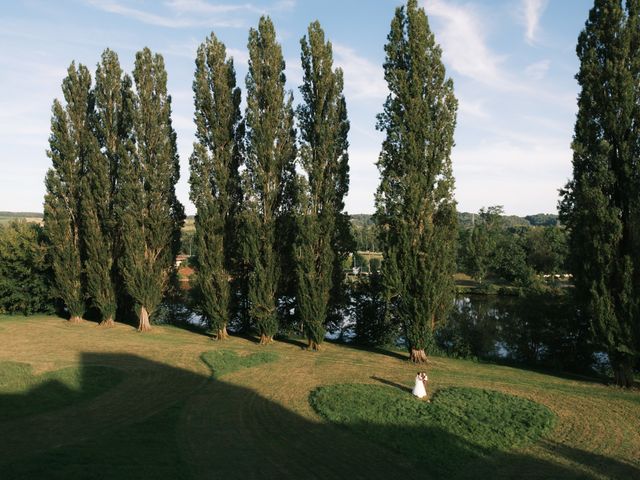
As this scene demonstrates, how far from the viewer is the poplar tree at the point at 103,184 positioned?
1291 inches

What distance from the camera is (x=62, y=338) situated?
91.9 feet

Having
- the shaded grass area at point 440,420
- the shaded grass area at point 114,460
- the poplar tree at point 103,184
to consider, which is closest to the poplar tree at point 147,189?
the poplar tree at point 103,184

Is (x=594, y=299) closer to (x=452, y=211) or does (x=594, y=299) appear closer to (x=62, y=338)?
(x=452, y=211)

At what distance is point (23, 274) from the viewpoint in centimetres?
3700

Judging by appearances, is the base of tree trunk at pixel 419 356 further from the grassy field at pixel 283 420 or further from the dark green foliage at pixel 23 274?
the dark green foliage at pixel 23 274

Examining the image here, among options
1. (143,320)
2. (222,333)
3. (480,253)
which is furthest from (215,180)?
(480,253)

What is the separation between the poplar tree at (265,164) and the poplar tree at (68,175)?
13.9 meters

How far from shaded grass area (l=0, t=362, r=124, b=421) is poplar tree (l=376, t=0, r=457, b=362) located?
13.4 m

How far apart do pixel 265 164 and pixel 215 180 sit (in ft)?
11.5

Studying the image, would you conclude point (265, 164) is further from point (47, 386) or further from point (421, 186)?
point (47, 386)

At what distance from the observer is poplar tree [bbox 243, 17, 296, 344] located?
1053 inches

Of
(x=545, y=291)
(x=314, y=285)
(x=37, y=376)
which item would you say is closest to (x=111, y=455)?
(x=37, y=376)

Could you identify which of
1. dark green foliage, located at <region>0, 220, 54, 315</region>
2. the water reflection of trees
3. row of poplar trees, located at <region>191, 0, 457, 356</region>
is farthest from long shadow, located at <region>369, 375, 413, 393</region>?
dark green foliage, located at <region>0, 220, 54, 315</region>

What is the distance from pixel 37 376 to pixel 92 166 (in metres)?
17.9
